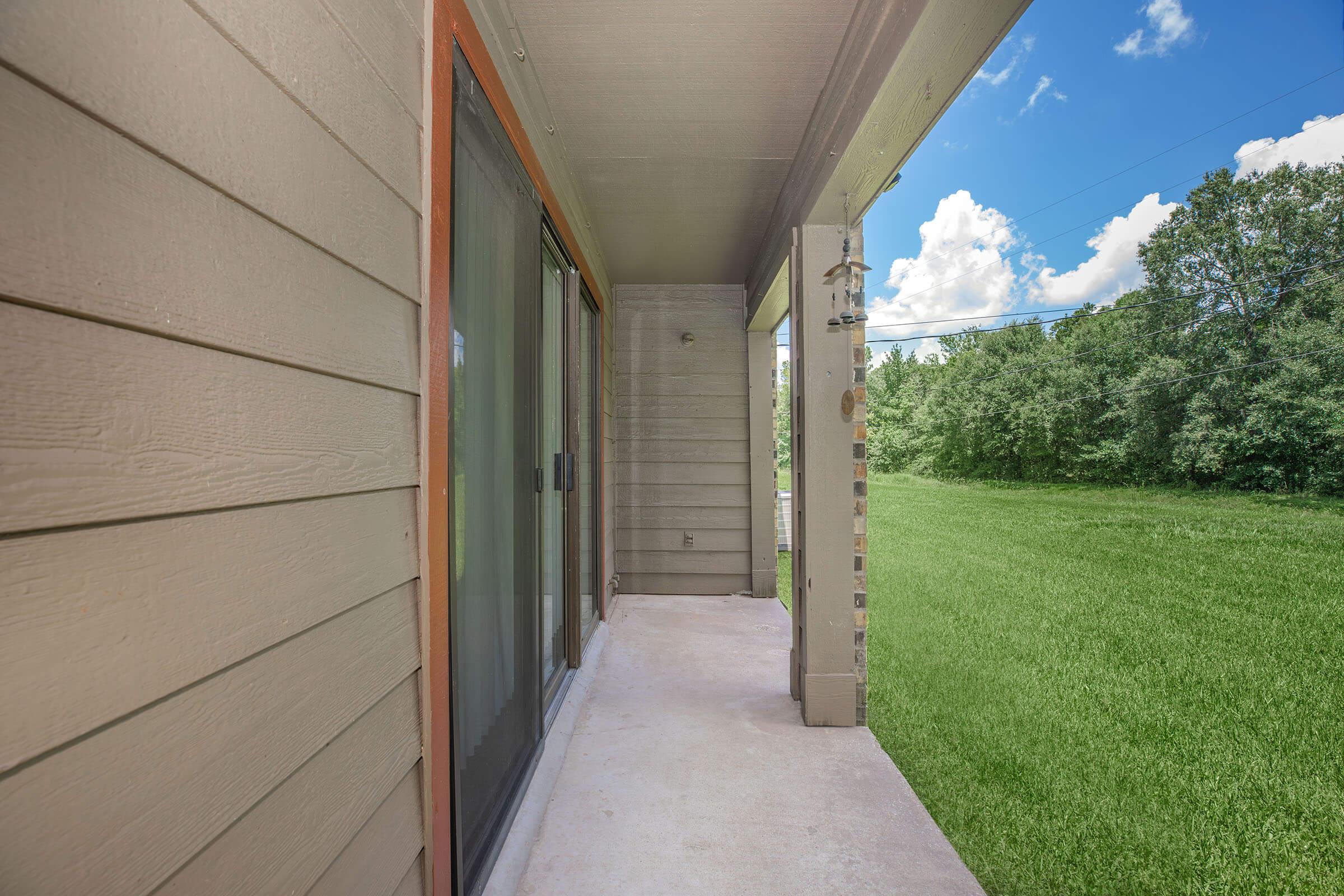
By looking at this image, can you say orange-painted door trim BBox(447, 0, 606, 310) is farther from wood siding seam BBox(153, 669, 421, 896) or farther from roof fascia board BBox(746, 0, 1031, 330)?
wood siding seam BBox(153, 669, 421, 896)

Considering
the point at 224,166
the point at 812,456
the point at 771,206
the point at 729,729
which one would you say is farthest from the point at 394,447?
the point at 771,206

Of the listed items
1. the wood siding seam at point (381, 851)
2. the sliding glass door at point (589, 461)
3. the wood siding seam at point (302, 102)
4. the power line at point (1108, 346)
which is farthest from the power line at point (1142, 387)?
the wood siding seam at point (381, 851)

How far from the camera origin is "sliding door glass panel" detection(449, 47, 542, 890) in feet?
4.26

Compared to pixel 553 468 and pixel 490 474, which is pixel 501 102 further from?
pixel 553 468

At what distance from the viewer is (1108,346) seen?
10.1m

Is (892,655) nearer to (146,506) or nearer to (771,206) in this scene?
(771,206)

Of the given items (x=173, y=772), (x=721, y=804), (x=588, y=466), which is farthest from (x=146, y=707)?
(x=588, y=466)

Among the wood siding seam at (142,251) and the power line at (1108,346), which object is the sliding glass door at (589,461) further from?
the power line at (1108,346)

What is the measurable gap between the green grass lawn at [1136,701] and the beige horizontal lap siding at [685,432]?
137 cm

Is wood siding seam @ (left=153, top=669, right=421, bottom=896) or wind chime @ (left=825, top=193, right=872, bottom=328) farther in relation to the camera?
wind chime @ (left=825, top=193, right=872, bottom=328)

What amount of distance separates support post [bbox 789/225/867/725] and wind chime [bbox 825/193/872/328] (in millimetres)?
18

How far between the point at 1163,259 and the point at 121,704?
10829mm

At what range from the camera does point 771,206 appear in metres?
3.09

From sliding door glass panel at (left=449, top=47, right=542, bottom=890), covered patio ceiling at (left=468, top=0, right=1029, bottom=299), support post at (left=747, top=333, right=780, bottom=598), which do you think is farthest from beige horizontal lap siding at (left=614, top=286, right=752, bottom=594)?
sliding door glass panel at (left=449, top=47, right=542, bottom=890)
